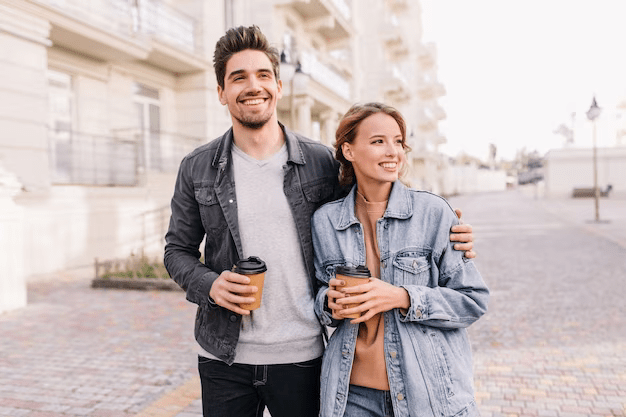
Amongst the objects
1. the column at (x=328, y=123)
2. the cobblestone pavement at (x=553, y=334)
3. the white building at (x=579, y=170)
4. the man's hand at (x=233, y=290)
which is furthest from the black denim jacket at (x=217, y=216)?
the white building at (x=579, y=170)

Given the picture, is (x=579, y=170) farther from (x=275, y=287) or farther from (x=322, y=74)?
(x=275, y=287)

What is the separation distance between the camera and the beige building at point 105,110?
11086 mm

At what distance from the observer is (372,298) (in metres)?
1.80

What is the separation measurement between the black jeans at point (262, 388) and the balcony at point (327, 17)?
61.7ft

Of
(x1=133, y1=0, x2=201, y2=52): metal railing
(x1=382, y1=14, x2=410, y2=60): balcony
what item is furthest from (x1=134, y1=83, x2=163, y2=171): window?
(x1=382, y1=14, x2=410, y2=60): balcony

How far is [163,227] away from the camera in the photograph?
15.3 metres

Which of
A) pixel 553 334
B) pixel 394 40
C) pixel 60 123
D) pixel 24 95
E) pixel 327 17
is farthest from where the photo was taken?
pixel 394 40

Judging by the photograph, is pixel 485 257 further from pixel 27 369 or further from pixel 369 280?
pixel 369 280

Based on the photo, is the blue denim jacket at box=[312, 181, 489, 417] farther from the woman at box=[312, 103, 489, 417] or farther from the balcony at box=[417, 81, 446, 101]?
the balcony at box=[417, 81, 446, 101]

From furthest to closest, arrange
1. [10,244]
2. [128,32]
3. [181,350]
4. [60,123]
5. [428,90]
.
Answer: [428,90], [128,32], [60,123], [10,244], [181,350]

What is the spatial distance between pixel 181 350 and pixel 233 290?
14.5 feet

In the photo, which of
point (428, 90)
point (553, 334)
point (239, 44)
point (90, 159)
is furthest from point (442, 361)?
point (428, 90)

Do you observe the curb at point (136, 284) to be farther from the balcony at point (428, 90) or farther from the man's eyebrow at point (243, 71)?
the balcony at point (428, 90)

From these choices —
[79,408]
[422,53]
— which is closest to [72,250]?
[79,408]
